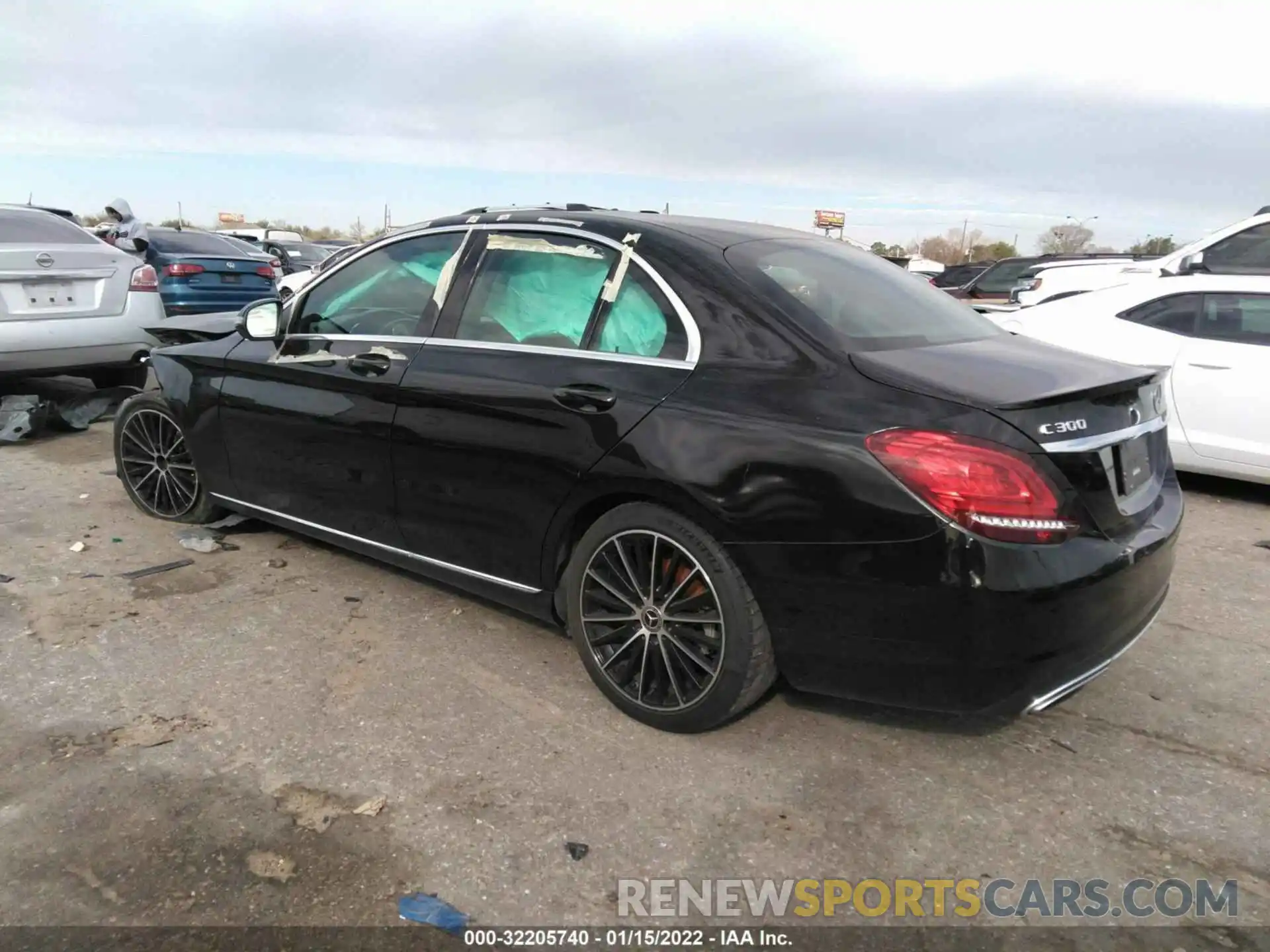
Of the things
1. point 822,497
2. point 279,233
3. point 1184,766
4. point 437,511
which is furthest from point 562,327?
point 279,233

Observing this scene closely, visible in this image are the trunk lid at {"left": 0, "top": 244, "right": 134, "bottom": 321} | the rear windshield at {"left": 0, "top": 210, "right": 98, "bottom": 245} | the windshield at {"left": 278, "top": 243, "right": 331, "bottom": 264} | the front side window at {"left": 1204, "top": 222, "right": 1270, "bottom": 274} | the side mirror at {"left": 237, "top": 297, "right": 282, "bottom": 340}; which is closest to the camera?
the side mirror at {"left": 237, "top": 297, "right": 282, "bottom": 340}

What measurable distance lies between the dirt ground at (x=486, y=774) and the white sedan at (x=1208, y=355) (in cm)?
223

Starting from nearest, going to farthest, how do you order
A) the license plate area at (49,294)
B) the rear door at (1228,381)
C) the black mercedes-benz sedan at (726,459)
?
the black mercedes-benz sedan at (726,459)
the rear door at (1228,381)
the license plate area at (49,294)

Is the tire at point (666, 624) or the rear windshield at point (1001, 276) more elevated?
the rear windshield at point (1001, 276)

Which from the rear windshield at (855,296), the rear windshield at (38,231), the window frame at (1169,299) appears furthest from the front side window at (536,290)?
the rear windshield at (38,231)

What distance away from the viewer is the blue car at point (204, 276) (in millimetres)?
10117

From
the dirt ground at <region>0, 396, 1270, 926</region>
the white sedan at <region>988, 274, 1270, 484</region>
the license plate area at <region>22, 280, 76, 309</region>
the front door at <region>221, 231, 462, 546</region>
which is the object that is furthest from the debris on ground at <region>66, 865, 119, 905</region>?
the white sedan at <region>988, 274, 1270, 484</region>

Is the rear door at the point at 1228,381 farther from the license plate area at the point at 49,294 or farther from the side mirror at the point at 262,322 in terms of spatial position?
the license plate area at the point at 49,294

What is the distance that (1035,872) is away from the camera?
7.95 feet

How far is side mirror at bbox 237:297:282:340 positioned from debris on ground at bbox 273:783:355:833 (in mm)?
2184

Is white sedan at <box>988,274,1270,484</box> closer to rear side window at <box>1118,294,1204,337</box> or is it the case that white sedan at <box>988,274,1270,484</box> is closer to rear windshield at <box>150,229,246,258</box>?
rear side window at <box>1118,294,1204,337</box>

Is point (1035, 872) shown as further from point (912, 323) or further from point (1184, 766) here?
point (912, 323)

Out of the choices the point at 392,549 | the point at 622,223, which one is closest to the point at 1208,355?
the point at 622,223

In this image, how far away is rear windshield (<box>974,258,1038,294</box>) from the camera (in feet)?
55.4
